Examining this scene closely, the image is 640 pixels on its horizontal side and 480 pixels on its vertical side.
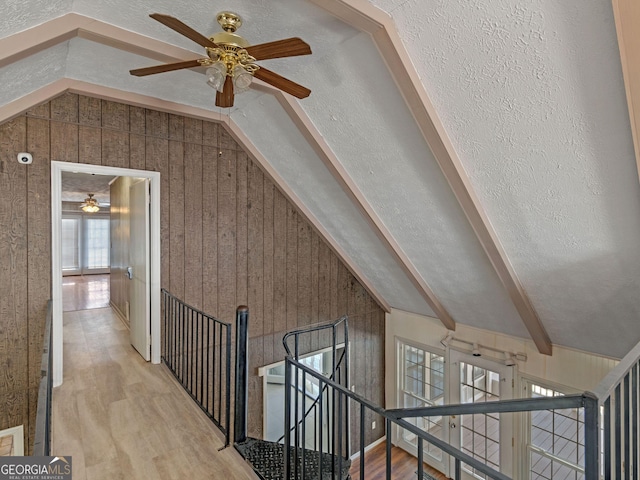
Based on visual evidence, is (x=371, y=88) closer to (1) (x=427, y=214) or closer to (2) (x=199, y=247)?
(1) (x=427, y=214)

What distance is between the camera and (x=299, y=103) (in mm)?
3049

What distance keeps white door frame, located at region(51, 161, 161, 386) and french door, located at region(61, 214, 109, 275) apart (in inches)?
329

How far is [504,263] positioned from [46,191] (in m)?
4.31

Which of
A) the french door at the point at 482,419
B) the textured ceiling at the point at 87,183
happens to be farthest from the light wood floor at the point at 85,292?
the french door at the point at 482,419

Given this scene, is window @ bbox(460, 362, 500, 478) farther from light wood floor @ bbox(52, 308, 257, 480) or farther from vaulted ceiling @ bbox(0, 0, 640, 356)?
light wood floor @ bbox(52, 308, 257, 480)

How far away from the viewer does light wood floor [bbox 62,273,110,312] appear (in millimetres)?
6176

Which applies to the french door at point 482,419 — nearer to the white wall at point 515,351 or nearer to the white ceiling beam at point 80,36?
the white wall at point 515,351

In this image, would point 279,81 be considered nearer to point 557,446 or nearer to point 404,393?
point 557,446

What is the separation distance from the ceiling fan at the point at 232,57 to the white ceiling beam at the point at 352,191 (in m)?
0.83

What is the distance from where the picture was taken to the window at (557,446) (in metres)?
3.95

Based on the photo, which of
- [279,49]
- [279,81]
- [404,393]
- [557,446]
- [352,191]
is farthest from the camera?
[404,393]

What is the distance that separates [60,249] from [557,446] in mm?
5870

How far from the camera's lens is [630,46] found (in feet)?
5.16

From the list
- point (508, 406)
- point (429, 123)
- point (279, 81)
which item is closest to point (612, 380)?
point (508, 406)
